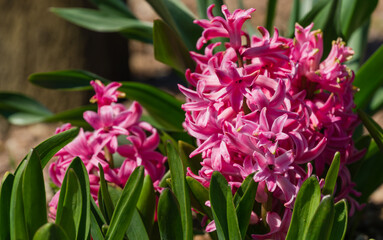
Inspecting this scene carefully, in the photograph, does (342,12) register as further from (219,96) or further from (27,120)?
(27,120)

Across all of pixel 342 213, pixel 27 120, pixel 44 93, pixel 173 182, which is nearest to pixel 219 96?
pixel 173 182

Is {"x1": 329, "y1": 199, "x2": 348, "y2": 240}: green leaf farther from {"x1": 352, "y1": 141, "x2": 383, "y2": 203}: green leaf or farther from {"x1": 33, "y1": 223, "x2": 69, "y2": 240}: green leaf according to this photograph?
{"x1": 352, "y1": 141, "x2": 383, "y2": 203}: green leaf

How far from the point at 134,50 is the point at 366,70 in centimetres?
414

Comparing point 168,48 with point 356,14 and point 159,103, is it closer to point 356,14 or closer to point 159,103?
point 159,103

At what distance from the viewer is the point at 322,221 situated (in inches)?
33.0

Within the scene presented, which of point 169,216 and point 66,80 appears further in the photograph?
point 66,80

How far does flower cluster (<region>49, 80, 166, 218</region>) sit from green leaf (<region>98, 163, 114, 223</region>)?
101mm

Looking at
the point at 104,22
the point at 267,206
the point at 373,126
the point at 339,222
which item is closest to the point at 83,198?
the point at 267,206

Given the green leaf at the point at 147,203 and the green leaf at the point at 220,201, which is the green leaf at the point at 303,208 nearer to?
the green leaf at the point at 220,201

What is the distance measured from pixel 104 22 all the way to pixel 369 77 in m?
0.91

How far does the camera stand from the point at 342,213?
94cm

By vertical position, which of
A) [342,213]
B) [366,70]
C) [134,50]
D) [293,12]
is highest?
[293,12]

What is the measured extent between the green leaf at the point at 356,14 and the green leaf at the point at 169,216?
2.94 feet

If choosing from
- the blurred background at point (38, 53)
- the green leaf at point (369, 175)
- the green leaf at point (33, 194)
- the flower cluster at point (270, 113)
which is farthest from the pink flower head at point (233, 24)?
the blurred background at point (38, 53)
